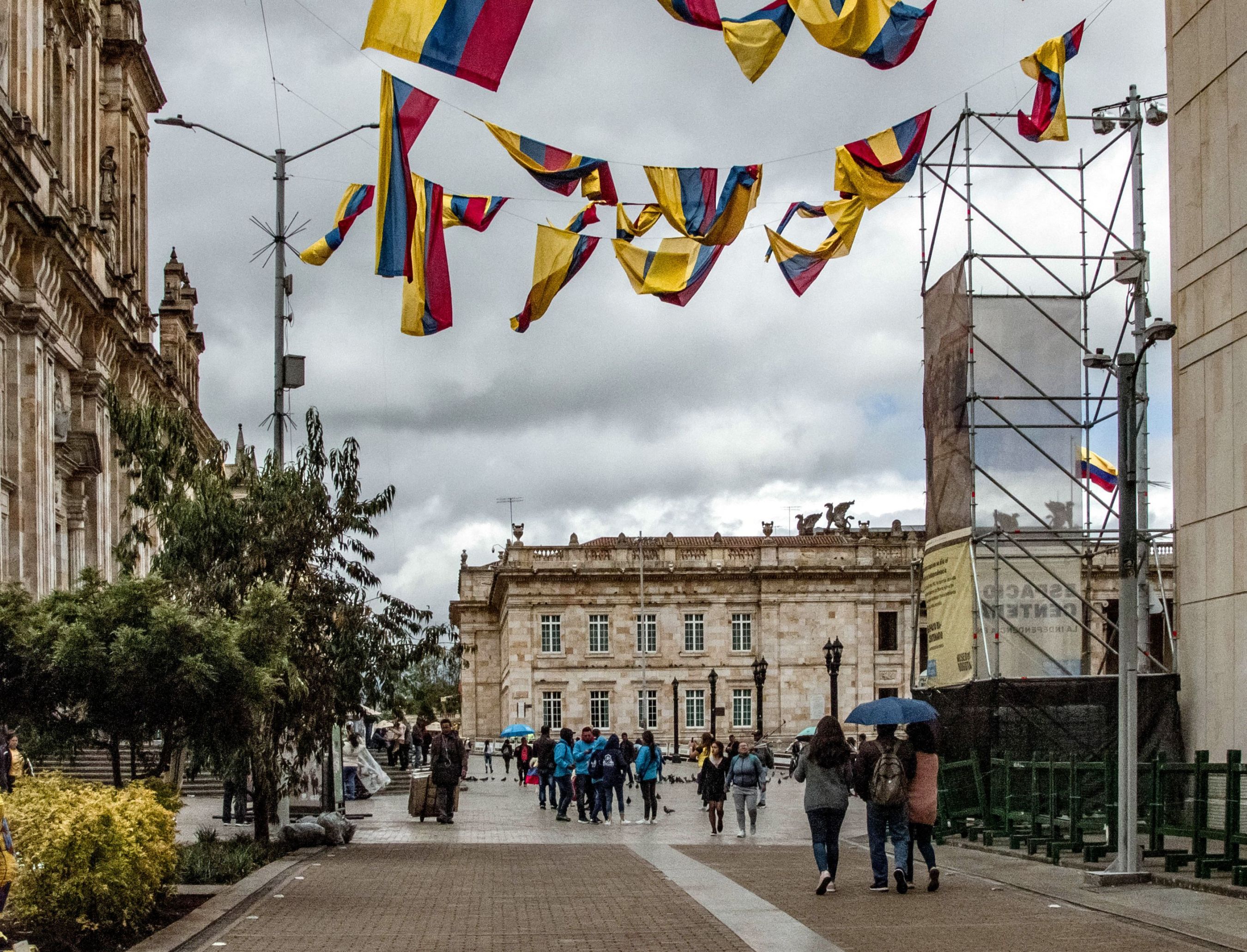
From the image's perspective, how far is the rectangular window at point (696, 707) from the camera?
78188mm

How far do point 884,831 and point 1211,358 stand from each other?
7403 millimetres

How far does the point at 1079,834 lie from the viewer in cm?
1684

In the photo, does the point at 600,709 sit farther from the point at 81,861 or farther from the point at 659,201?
the point at 81,861

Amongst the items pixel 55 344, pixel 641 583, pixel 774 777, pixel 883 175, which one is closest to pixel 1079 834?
pixel 883 175

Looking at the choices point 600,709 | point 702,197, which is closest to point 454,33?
point 702,197

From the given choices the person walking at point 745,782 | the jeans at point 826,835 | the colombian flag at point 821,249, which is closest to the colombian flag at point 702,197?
the colombian flag at point 821,249

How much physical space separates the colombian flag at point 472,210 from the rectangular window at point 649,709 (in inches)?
2394

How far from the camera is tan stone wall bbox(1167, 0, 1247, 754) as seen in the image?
17.9 meters

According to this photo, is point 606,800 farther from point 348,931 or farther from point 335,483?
point 348,931

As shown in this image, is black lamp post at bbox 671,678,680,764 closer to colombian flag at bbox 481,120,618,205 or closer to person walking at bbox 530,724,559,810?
person walking at bbox 530,724,559,810

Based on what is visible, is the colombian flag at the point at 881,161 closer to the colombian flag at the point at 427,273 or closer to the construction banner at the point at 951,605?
the colombian flag at the point at 427,273

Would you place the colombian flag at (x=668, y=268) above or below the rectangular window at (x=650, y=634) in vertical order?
above

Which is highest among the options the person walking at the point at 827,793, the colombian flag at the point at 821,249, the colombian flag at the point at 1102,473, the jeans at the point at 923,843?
the colombian flag at the point at 821,249

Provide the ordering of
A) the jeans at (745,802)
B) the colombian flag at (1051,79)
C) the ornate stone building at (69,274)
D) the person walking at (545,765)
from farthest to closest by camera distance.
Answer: the ornate stone building at (69,274)
the person walking at (545,765)
the jeans at (745,802)
the colombian flag at (1051,79)
